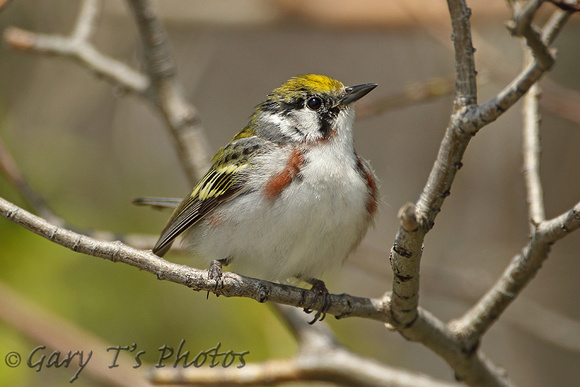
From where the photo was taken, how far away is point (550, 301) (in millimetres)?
5785

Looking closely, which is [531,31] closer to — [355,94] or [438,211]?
[438,211]

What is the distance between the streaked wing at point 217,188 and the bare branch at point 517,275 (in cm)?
125

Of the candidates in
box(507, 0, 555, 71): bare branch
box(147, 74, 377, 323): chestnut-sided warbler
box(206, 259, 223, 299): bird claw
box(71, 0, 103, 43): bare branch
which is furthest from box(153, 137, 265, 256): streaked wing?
box(507, 0, 555, 71): bare branch

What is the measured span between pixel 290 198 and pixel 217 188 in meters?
0.51

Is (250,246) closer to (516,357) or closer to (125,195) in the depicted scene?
(125,195)

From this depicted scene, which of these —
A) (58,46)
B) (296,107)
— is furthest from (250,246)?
(58,46)

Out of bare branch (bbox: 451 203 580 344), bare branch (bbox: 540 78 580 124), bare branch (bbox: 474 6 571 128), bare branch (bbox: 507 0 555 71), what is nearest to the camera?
bare branch (bbox: 507 0 555 71)

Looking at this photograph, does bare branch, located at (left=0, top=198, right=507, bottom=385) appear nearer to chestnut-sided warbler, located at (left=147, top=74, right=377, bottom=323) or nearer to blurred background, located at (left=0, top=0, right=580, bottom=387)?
chestnut-sided warbler, located at (left=147, top=74, right=377, bottom=323)

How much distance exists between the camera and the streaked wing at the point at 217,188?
318 centimetres

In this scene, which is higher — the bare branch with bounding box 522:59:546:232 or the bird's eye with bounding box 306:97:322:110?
the bare branch with bounding box 522:59:546:232

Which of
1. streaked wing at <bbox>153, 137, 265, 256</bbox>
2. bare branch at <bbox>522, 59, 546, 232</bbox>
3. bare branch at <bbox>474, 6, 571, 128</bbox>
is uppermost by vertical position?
bare branch at <bbox>474, 6, 571, 128</bbox>

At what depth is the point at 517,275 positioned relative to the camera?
2.59 m

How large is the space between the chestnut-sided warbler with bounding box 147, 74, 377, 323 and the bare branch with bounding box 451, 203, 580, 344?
2.14 feet

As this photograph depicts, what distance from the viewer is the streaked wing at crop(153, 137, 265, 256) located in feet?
10.4
